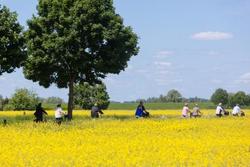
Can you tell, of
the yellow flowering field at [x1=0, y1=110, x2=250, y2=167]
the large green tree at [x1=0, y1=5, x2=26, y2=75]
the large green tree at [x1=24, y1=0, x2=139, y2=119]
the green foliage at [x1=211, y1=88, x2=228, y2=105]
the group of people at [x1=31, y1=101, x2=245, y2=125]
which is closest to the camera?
the yellow flowering field at [x1=0, y1=110, x2=250, y2=167]

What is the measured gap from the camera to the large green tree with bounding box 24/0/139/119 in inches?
2087

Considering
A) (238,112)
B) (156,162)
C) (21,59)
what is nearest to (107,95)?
(238,112)

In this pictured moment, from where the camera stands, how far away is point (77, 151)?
20875 mm

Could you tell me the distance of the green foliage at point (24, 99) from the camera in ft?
354

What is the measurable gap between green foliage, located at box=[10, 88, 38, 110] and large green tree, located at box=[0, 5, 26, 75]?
210 feet

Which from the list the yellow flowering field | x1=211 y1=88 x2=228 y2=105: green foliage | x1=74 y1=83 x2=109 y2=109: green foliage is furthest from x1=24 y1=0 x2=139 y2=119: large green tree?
x1=211 y1=88 x2=228 y2=105: green foliage

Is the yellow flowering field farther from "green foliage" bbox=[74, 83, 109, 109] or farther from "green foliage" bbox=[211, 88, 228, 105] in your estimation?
"green foliage" bbox=[211, 88, 228, 105]

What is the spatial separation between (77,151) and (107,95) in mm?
101642

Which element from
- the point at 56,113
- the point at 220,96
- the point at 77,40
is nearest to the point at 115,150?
the point at 56,113

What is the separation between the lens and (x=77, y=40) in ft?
172

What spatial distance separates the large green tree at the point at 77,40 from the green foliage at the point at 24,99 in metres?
51.8

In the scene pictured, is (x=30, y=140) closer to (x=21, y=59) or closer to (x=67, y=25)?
(x=21, y=59)

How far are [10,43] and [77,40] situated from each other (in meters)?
9.98

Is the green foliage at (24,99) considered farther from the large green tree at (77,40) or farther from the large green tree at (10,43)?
the large green tree at (10,43)
